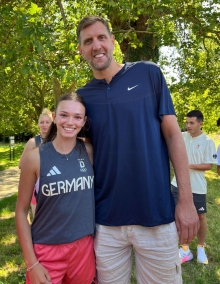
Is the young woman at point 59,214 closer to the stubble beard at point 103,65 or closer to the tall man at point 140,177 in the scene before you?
the tall man at point 140,177

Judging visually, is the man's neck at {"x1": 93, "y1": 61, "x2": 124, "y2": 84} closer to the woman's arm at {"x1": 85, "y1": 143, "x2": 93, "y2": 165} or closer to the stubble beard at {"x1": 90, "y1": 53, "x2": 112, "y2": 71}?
the stubble beard at {"x1": 90, "y1": 53, "x2": 112, "y2": 71}

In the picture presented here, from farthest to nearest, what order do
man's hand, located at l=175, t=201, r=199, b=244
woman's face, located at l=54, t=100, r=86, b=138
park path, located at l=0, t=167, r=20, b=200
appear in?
1. park path, located at l=0, t=167, r=20, b=200
2. woman's face, located at l=54, t=100, r=86, b=138
3. man's hand, located at l=175, t=201, r=199, b=244

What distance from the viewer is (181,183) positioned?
202 cm

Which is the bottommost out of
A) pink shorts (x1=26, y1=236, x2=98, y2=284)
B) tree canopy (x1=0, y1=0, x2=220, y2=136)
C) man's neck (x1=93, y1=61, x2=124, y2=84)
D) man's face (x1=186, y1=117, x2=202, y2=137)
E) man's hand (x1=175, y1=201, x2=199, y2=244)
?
pink shorts (x1=26, y1=236, x2=98, y2=284)

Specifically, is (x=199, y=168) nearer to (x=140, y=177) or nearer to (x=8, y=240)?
(x=140, y=177)

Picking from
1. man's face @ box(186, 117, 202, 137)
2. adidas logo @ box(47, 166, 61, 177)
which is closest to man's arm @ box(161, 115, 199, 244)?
adidas logo @ box(47, 166, 61, 177)

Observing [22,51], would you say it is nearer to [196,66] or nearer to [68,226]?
[68,226]

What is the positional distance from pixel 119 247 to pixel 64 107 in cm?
103

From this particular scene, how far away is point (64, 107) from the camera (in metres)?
2.16

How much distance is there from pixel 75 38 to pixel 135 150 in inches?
131

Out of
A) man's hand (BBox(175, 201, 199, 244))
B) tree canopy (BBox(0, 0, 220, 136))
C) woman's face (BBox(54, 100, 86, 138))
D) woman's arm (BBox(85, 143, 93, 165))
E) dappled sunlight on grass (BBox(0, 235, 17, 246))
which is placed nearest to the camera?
man's hand (BBox(175, 201, 199, 244))

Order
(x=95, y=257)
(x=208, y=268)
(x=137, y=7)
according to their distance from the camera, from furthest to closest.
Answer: (x=137, y=7), (x=208, y=268), (x=95, y=257)

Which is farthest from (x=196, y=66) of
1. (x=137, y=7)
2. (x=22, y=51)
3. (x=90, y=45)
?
(x=90, y=45)

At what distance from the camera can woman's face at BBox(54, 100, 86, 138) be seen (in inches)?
84.4
